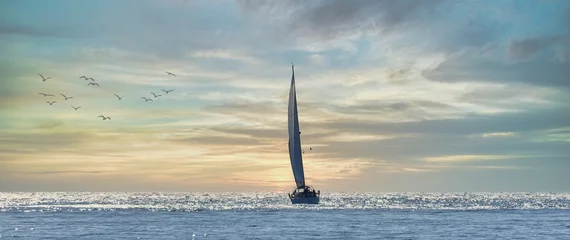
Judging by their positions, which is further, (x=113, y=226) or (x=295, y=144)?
(x=295, y=144)

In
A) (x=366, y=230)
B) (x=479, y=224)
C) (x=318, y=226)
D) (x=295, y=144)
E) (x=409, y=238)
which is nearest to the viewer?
(x=409, y=238)

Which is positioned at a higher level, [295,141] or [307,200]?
[295,141]

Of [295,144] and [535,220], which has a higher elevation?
[295,144]

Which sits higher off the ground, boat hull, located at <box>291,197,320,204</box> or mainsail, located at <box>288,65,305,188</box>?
mainsail, located at <box>288,65,305,188</box>

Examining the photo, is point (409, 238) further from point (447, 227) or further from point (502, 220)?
point (502, 220)

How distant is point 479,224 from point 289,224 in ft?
85.6

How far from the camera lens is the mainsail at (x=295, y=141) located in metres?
158

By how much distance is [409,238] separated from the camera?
7881 cm

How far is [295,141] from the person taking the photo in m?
160

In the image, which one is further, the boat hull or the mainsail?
the boat hull

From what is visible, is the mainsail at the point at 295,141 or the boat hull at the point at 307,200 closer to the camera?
the mainsail at the point at 295,141

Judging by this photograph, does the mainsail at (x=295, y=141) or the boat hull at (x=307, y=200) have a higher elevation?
the mainsail at (x=295, y=141)

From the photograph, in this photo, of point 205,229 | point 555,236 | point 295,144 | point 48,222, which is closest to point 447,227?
point 555,236

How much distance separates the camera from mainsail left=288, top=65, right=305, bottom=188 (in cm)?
15825
